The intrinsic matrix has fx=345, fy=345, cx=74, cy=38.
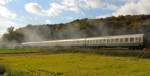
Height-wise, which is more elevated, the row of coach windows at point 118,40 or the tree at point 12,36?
the row of coach windows at point 118,40

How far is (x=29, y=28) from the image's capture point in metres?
156

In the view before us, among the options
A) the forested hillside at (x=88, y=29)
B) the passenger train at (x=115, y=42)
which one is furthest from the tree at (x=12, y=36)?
the passenger train at (x=115, y=42)

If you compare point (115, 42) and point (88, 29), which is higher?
point (88, 29)

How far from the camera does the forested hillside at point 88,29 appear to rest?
95544mm

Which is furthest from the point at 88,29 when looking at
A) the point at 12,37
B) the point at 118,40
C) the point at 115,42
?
the point at 118,40

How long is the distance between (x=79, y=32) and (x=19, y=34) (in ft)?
131

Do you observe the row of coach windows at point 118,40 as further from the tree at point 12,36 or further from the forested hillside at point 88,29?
the tree at point 12,36

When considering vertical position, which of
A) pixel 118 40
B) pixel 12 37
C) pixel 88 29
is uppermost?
pixel 88 29

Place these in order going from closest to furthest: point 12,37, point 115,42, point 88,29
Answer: point 115,42 → point 88,29 → point 12,37

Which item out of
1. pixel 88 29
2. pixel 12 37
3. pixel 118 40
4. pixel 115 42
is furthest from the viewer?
pixel 12 37

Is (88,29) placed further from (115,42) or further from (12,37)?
Answer: (115,42)

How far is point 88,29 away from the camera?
11194 centimetres

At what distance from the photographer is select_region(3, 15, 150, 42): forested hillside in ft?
313

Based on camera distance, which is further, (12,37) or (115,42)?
(12,37)
